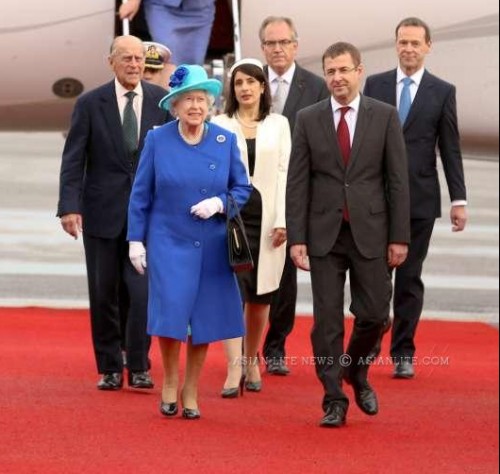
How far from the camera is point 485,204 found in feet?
67.1

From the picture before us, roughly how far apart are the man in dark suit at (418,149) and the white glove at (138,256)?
2.10 meters

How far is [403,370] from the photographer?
30.8 ft

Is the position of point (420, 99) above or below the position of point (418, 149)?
above

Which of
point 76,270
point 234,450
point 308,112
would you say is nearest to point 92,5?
point 76,270

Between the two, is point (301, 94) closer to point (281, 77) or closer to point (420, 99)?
point (281, 77)

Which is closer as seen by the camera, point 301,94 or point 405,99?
point 301,94

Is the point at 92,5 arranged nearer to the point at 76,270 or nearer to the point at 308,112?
the point at 76,270

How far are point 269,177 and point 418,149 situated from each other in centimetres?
101

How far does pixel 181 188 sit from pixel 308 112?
621 mm

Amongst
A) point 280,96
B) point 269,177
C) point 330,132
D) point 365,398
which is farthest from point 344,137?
point 280,96

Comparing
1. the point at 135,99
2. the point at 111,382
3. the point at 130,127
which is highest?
the point at 135,99

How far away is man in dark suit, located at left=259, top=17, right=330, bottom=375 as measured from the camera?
9375 millimetres

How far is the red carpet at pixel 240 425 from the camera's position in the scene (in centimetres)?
680

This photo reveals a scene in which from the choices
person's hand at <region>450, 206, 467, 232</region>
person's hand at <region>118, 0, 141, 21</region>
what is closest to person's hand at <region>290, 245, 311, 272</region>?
person's hand at <region>450, 206, 467, 232</region>
